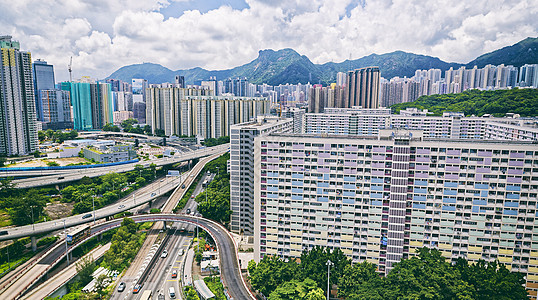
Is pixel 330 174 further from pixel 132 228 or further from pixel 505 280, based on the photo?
pixel 132 228

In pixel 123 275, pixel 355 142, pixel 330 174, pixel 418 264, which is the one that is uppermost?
pixel 355 142

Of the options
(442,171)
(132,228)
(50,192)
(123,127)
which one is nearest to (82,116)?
(123,127)

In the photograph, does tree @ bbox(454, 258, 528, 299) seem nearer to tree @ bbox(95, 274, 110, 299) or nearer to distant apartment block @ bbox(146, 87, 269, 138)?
tree @ bbox(95, 274, 110, 299)

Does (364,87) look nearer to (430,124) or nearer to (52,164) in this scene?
(430,124)

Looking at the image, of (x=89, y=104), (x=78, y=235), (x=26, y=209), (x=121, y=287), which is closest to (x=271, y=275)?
(x=121, y=287)

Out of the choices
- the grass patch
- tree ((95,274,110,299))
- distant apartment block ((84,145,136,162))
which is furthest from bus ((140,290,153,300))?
distant apartment block ((84,145,136,162))
